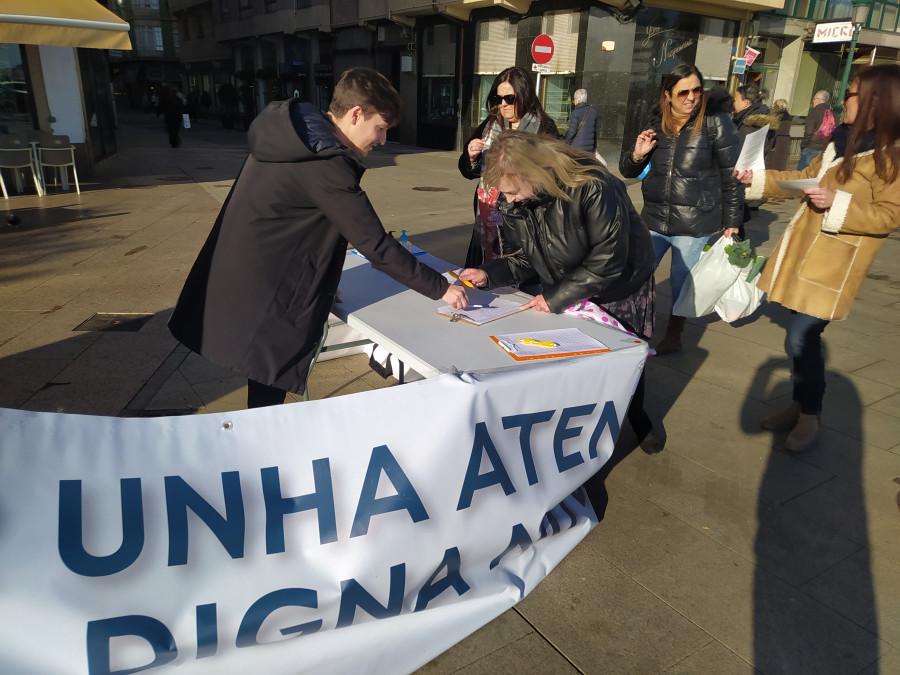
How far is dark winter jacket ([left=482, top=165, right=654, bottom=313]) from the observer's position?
2.71m

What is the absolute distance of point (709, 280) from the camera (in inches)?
171

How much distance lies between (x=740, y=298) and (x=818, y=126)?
29.8ft

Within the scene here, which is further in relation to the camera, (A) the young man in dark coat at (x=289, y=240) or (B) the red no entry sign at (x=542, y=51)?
(B) the red no entry sign at (x=542, y=51)

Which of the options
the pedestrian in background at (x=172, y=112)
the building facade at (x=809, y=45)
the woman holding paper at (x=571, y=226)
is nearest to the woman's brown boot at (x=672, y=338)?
the woman holding paper at (x=571, y=226)

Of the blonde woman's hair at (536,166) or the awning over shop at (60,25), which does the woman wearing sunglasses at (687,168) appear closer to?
the blonde woman's hair at (536,166)

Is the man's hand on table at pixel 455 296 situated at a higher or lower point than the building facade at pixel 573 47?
lower

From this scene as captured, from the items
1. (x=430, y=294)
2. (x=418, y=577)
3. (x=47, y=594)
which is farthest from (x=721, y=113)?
(x=47, y=594)

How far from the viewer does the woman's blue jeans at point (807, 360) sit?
10.8ft

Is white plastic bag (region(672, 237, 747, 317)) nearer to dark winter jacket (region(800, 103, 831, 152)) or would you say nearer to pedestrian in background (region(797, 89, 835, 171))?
pedestrian in background (region(797, 89, 835, 171))

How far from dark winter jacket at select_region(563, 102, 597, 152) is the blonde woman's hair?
5.37 metres

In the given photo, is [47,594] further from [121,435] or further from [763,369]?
[763,369]

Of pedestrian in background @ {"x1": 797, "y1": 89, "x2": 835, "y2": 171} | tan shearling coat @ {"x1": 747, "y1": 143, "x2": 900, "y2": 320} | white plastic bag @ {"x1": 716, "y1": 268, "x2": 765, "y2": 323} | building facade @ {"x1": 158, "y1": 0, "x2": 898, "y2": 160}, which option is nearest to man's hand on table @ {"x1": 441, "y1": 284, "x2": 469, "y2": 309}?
tan shearling coat @ {"x1": 747, "y1": 143, "x2": 900, "y2": 320}

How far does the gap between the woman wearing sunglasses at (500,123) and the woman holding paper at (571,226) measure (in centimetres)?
86

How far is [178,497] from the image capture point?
1.80 meters
